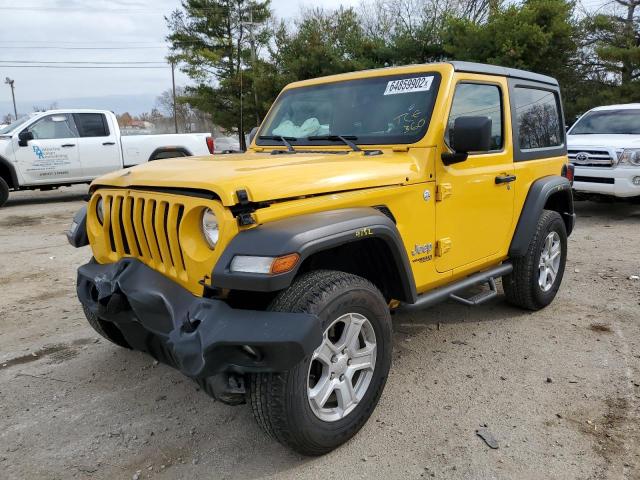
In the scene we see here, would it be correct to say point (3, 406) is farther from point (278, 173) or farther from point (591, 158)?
point (591, 158)

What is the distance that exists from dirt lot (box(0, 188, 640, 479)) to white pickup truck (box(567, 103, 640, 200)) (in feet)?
13.5

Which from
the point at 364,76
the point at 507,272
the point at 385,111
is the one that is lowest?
the point at 507,272

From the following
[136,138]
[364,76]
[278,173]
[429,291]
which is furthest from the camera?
[136,138]

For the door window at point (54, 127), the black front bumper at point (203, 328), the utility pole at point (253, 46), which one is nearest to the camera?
the black front bumper at point (203, 328)

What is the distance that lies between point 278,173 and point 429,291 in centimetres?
137

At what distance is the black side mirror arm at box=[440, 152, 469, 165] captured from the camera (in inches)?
127

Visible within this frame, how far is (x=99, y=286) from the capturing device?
8.81ft

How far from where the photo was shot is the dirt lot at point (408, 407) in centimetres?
254

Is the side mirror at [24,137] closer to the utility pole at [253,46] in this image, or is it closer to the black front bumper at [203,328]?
the black front bumper at [203,328]

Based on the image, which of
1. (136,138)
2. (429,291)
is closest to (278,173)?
(429,291)

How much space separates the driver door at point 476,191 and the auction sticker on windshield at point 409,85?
0.21 m

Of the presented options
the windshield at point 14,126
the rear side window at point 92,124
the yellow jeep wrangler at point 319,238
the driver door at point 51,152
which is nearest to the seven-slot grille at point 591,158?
the yellow jeep wrangler at point 319,238

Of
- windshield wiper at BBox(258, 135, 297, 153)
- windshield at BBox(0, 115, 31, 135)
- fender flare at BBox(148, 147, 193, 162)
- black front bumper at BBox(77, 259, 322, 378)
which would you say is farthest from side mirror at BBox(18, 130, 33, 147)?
black front bumper at BBox(77, 259, 322, 378)

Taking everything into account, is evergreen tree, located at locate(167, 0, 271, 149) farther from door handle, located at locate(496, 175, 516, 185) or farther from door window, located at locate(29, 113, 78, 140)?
door handle, located at locate(496, 175, 516, 185)
